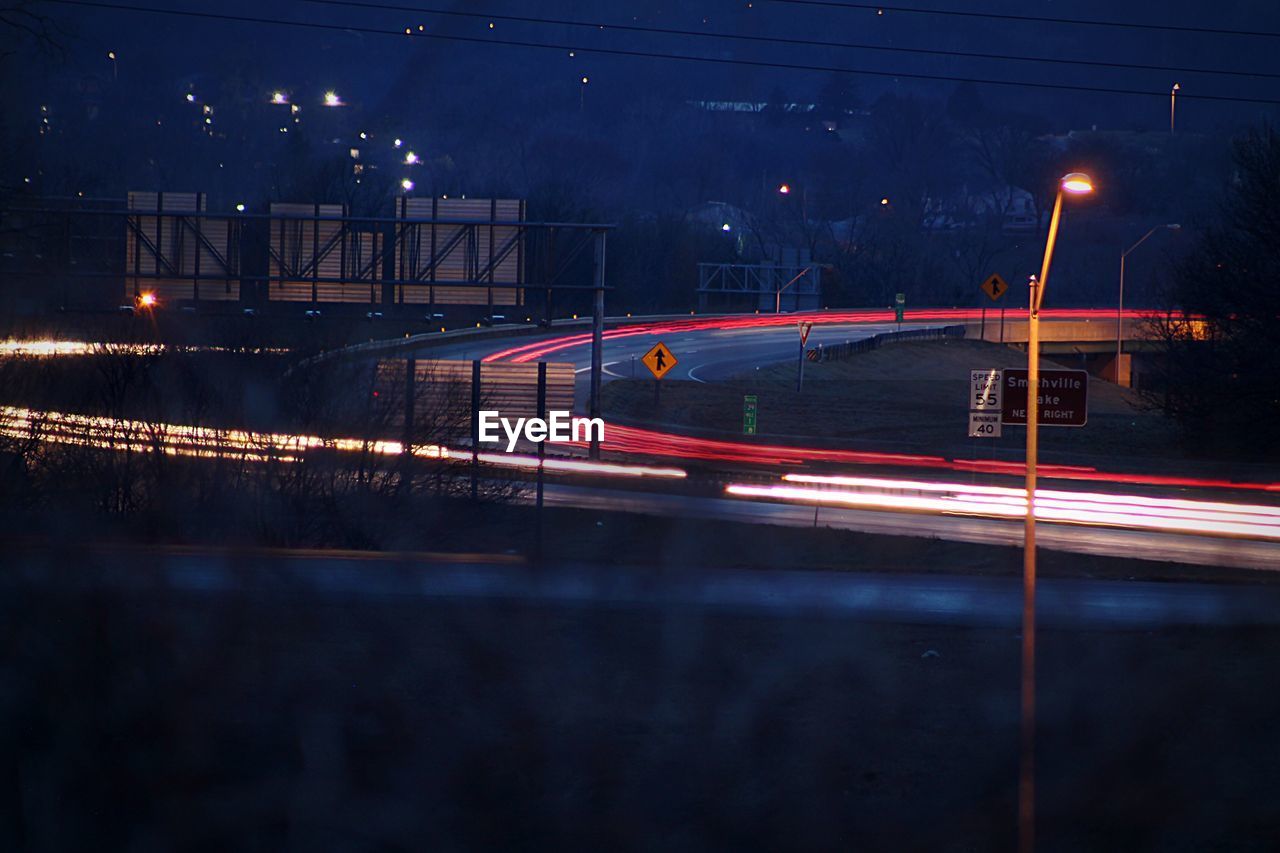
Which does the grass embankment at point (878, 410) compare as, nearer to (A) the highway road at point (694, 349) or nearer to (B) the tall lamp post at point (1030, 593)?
(A) the highway road at point (694, 349)

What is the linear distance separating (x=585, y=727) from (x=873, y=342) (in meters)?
52.0

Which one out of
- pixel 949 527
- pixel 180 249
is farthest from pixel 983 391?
pixel 180 249

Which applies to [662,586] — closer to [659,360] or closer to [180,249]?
[180,249]

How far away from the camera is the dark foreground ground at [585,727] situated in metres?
9.05

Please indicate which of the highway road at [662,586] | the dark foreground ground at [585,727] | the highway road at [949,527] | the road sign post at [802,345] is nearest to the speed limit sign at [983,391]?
the highway road at [662,586]

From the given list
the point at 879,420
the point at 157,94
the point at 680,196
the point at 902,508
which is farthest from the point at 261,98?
the point at 680,196

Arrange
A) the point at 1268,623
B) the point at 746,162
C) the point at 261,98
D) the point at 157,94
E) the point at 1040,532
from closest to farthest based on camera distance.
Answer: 1. the point at 1268,623
2. the point at 1040,532
3. the point at 157,94
4. the point at 261,98
5. the point at 746,162

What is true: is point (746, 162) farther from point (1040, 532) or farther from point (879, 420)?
point (1040, 532)

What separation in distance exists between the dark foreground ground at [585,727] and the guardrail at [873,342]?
1736 inches

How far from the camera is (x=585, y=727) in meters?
10.7

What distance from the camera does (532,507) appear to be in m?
24.9

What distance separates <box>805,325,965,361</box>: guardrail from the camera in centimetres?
5744

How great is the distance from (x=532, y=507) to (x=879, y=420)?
1925 centimetres

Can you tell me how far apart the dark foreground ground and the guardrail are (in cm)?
4410
